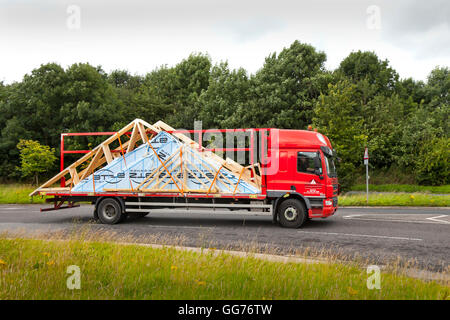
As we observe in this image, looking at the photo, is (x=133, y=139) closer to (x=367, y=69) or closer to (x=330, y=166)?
(x=330, y=166)

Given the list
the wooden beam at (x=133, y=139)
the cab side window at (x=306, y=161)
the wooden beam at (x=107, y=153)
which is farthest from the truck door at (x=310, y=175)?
the wooden beam at (x=107, y=153)

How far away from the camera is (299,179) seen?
11.5 m

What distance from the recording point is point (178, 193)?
12102 millimetres

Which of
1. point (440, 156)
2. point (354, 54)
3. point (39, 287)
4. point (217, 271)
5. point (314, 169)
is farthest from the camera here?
point (354, 54)

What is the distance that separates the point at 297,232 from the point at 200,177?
11.4 feet

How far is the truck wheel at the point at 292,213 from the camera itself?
11398 mm

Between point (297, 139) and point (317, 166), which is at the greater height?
point (297, 139)

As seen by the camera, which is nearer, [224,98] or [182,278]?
[182,278]

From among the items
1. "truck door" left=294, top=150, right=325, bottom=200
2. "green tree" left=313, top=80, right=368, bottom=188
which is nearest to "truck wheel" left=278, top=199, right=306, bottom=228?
"truck door" left=294, top=150, right=325, bottom=200

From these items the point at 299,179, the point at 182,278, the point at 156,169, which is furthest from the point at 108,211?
the point at 182,278
